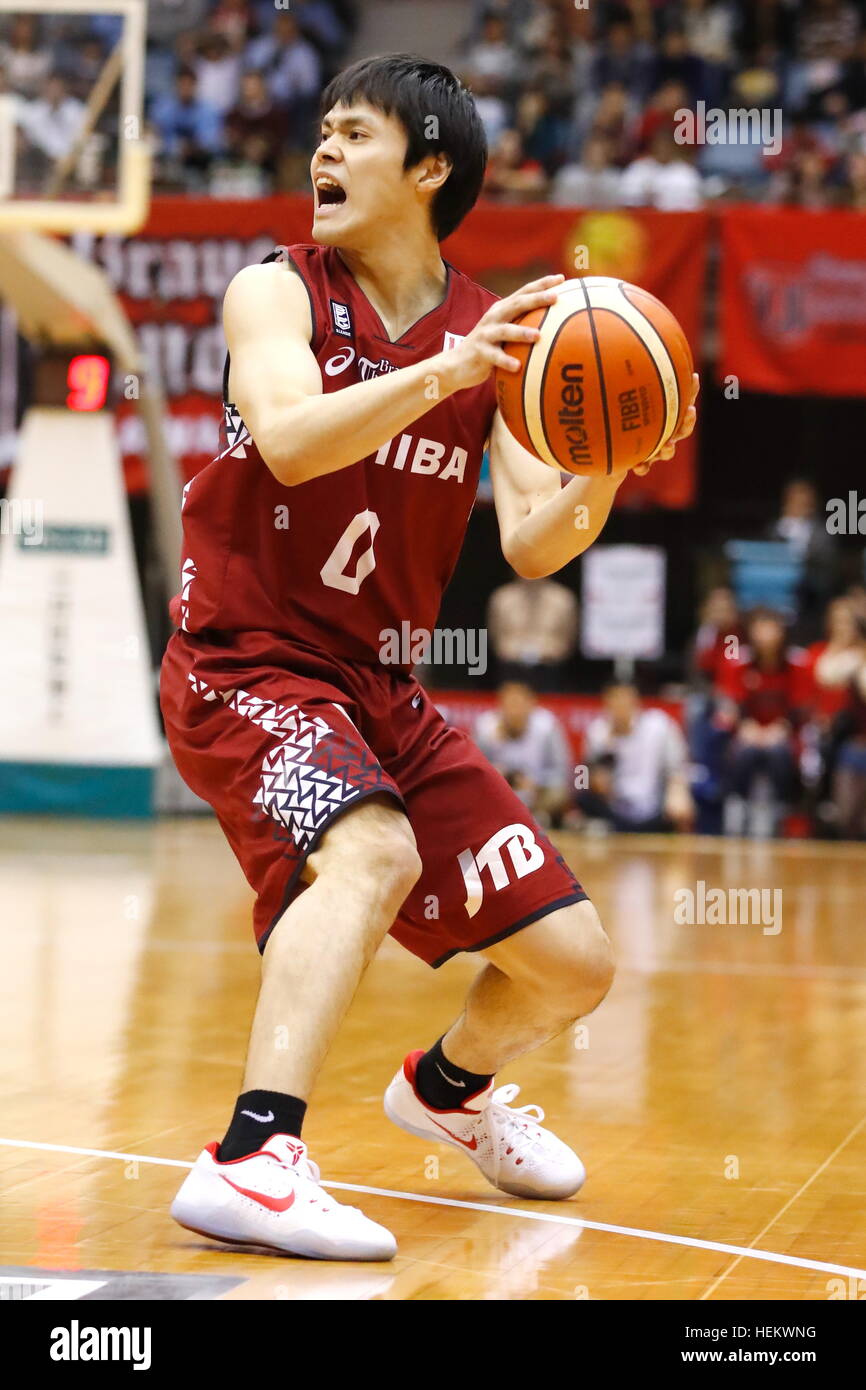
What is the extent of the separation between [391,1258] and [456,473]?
1.48 m

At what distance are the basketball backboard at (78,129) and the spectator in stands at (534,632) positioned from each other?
382 cm

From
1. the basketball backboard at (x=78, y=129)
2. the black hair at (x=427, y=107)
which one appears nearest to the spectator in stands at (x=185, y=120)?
the basketball backboard at (x=78, y=129)

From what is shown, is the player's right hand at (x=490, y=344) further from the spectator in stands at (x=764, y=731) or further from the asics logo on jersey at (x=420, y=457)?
the spectator in stands at (x=764, y=731)

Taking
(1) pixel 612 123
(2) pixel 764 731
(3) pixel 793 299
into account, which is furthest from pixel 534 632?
(1) pixel 612 123

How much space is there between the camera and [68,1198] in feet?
11.5

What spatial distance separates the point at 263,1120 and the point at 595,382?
1.40 metres

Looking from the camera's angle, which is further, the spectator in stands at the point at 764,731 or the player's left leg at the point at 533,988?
the spectator in stands at the point at 764,731

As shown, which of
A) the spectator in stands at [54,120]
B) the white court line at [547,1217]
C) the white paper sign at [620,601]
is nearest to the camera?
the white court line at [547,1217]

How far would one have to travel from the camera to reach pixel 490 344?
313cm

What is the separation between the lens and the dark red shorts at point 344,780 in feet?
10.6

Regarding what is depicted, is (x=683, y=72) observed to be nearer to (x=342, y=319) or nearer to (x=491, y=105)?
(x=491, y=105)
